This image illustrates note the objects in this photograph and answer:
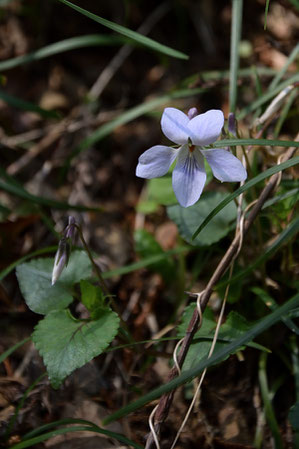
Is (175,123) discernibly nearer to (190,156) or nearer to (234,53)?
(190,156)

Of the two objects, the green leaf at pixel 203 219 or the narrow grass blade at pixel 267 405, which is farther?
the green leaf at pixel 203 219

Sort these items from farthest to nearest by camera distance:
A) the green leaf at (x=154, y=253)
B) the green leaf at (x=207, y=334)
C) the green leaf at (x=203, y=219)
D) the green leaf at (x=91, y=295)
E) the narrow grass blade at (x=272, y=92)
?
the green leaf at (x=154, y=253) → the narrow grass blade at (x=272, y=92) → the green leaf at (x=203, y=219) → the green leaf at (x=91, y=295) → the green leaf at (x=207, y=334)

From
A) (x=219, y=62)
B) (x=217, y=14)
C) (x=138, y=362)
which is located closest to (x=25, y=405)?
(x=138, y=362)

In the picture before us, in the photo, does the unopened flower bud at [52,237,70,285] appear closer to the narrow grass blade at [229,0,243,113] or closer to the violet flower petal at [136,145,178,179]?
the violet flower petal at [136,145,178,179]

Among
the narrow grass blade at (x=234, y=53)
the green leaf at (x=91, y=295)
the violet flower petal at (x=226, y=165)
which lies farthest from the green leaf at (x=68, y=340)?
the narrow grass blade at (x=234, y=53)

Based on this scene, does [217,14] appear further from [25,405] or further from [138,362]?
[25,405]

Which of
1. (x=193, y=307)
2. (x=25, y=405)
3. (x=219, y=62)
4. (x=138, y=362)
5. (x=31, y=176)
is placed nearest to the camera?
(x=193, y=307)

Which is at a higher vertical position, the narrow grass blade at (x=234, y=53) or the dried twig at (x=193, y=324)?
the narrow grass blade at (x=234, y=53)

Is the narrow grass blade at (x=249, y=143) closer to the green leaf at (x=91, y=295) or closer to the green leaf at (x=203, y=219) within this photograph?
the green leaf at (x=203, y=219)

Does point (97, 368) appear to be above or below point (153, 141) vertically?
below
